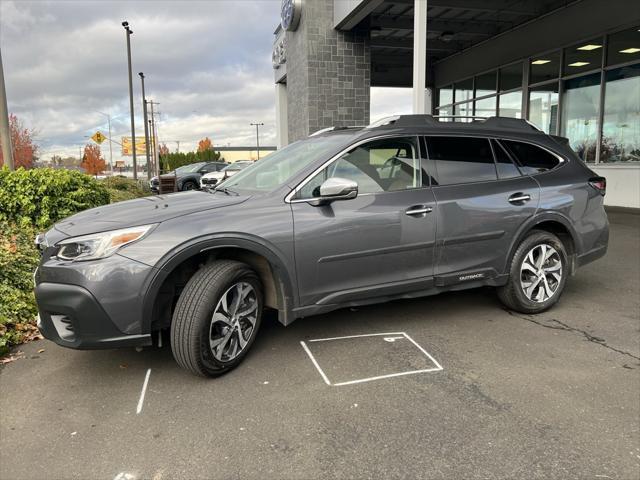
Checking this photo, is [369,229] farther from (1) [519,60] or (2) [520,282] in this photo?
(1) [519,60]

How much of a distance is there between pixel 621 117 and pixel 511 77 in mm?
5214

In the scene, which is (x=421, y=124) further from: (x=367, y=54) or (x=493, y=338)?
(x=367, y=54)

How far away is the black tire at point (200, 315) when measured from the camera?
319 cm

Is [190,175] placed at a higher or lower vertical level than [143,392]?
higher

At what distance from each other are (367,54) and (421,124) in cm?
1013

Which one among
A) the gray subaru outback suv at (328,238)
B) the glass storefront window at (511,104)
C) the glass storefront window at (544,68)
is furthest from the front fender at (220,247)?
the glass storefront window at (511,104)

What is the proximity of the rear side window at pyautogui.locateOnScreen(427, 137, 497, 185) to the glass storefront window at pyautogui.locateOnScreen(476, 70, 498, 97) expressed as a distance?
14607 millimetres

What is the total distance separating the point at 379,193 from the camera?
155 inches

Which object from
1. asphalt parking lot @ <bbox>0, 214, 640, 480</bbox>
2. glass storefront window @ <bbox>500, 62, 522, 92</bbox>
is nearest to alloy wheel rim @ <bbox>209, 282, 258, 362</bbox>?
asphalt parking lot @ <bbox>0, 214, 640, 480</bbox>

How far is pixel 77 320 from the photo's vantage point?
3055 millimetres

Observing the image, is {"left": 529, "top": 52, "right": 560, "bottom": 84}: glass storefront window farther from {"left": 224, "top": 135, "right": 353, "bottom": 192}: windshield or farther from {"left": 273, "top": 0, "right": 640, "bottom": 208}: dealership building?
{"left": 224, "top": 135, "right": 353, "bottom": 192}: windshield

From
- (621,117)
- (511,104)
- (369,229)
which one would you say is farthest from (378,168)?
(511,104)

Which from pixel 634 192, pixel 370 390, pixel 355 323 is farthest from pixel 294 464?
pixel 634 192

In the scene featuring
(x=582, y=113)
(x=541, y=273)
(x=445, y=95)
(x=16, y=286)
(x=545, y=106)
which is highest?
(x=445, y=95)
